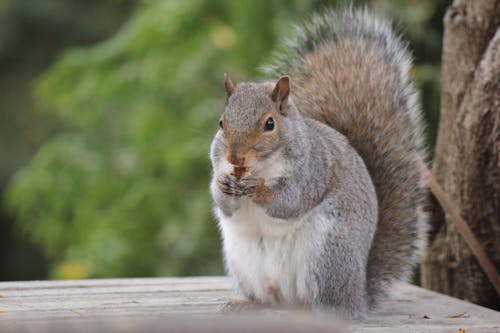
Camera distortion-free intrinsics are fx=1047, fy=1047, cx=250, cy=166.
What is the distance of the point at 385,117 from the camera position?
3252mm

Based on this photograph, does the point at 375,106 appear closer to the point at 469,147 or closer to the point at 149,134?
the point at 469,147

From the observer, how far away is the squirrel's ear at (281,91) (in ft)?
9.05

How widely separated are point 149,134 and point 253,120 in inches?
114

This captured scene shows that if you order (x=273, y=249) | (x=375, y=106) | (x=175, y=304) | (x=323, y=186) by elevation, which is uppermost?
(x=375, y=106)

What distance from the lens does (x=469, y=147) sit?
3.44 meters

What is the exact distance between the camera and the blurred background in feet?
17.0

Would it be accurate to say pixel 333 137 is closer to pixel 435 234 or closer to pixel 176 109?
pixel 435 234

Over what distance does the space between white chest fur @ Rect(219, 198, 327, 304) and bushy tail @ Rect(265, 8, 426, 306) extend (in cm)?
36

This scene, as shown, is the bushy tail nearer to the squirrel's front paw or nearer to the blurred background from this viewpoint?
the squirrel's front paw

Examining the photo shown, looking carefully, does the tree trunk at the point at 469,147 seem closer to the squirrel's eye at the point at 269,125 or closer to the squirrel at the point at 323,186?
the squirrel at the point at 323,186

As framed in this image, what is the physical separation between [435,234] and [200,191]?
1929 mm

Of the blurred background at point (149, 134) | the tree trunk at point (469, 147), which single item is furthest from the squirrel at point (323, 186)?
the blurred background at point (149, 134)

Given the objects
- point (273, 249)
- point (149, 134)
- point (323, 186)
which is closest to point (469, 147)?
point (323, 186)

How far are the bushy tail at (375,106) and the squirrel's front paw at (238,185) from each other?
23.0 inches
